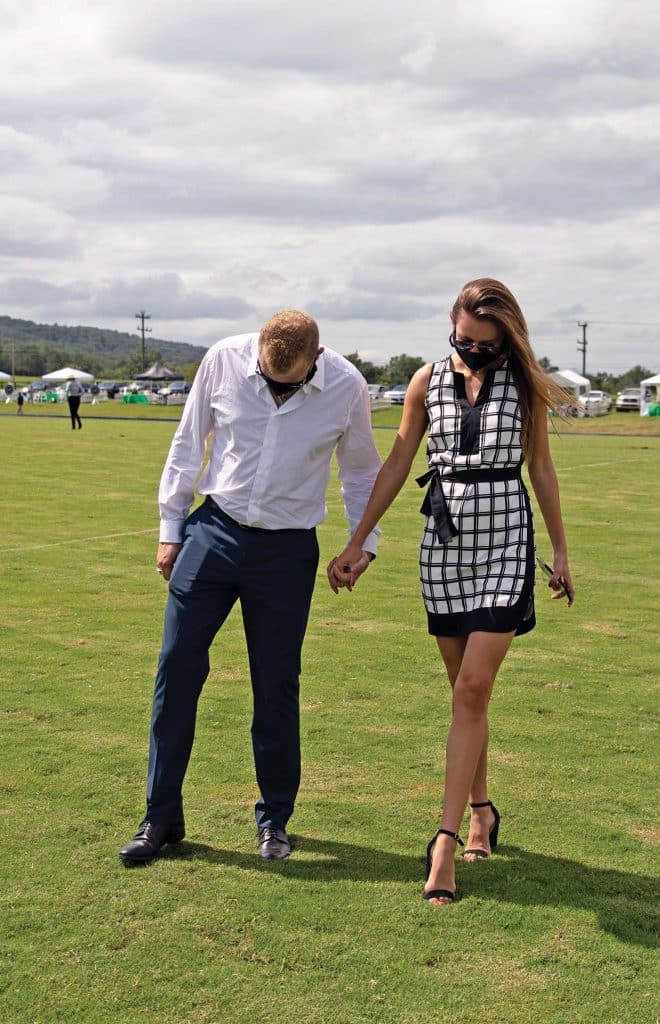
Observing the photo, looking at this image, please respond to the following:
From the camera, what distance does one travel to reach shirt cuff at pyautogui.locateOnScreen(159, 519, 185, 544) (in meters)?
4.54

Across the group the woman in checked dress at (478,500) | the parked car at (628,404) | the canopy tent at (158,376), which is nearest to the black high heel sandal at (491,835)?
the woman in checked dress at (478,500)

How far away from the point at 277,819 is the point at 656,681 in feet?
11.3

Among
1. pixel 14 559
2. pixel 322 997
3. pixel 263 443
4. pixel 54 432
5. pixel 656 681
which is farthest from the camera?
pixel 54 432

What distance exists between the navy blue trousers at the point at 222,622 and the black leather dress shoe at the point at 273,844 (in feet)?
0.10

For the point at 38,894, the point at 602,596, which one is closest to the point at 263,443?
the point at 38,894

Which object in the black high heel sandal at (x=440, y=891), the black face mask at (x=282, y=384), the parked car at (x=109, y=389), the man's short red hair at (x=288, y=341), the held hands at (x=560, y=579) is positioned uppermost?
the parked car at (x=109, y=389)

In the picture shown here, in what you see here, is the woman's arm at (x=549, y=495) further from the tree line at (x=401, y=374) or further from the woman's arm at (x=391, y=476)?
the tree line at (x=401, y=374)

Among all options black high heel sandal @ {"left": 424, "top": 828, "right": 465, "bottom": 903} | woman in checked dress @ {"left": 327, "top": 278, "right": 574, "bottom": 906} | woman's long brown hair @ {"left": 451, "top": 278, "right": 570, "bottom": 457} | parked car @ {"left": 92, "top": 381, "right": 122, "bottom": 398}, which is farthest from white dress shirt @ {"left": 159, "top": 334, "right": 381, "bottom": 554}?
parked car @ {"left": 92, "top": 381, "right": 122, "bottom": 398}

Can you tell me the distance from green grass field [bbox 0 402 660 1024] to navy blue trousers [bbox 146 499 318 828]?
10.5 inches

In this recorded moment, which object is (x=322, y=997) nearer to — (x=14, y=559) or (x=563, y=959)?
(x=563, y=959)

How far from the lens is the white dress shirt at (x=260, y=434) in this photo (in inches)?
170

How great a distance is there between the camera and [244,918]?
3818mm

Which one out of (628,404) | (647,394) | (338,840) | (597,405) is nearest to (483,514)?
(338,840)

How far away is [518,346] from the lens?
4.19 metres
